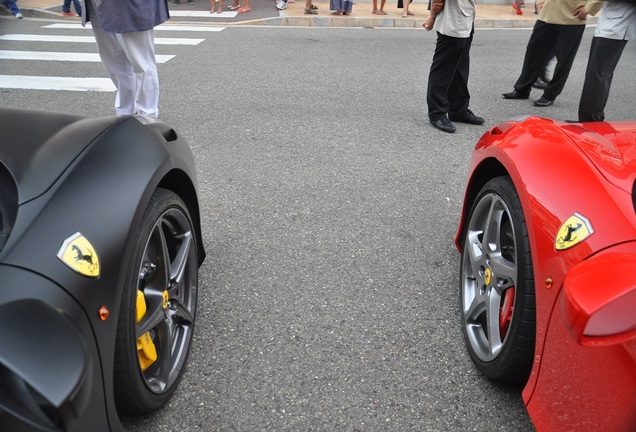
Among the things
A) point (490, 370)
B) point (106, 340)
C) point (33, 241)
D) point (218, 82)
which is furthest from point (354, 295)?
point (218, 82)

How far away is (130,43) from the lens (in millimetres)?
4328

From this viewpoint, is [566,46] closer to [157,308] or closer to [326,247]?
[326,247]

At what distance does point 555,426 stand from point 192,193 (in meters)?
Result: 1.69

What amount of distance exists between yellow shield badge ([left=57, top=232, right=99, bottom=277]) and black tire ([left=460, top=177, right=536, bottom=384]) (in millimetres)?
1398

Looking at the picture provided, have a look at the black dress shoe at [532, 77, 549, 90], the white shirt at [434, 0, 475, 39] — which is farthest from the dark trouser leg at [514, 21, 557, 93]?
the white shirt at [434, 0, 475, 39]

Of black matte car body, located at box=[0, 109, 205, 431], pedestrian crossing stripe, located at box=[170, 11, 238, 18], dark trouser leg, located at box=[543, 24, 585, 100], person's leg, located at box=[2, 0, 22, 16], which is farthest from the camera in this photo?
pedestrian crossing stripe, located at box=[170, 11, 238, 18]

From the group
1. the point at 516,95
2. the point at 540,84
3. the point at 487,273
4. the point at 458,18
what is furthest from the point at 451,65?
the point at 487,273

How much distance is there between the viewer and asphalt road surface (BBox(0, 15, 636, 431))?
7.20 feet

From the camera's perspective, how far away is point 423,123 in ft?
18.2

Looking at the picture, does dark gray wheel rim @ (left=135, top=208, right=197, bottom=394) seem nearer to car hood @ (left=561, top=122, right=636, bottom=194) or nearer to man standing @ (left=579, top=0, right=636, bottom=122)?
car hood @ (left=561, top=122, right=636, bottom=194)

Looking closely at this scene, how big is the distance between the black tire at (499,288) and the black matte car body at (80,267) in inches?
49.3

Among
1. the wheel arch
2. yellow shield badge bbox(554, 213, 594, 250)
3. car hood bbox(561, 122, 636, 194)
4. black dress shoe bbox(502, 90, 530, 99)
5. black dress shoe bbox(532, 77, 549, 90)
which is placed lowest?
black dress shoe bbox(502, 90, 530, 99)

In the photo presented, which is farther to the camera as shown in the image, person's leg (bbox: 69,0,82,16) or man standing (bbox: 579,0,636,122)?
person's leg (bbox: 69,0,82,16)

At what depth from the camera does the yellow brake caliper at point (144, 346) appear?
6.13 feet
